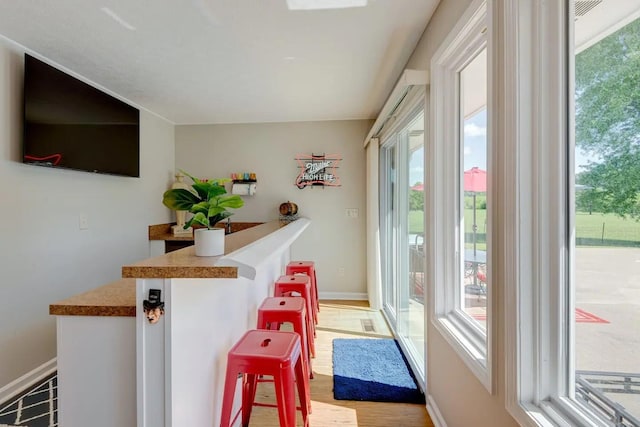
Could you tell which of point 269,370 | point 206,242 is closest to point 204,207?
point 206,242

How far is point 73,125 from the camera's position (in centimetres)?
249

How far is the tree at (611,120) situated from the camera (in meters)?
0.69

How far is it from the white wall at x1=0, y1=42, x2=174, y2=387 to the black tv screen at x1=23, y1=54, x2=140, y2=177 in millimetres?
110

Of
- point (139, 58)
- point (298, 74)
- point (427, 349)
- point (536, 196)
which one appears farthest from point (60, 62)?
point (427, 349)

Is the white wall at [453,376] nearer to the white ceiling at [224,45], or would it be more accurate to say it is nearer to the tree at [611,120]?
the white ceiling at [224,45]

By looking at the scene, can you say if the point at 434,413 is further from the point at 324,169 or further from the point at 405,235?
the point at 324,169

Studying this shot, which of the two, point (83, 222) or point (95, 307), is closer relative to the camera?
point (95, 307)

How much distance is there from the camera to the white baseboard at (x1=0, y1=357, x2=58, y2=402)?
2.07 meters

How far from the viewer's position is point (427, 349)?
1.93 meters

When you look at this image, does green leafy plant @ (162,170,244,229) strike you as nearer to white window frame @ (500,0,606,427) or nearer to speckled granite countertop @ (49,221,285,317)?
speckled granite countertop @ (49,221,285,317)

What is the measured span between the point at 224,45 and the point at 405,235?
2053 mm

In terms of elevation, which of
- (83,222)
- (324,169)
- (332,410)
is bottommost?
(332,410)

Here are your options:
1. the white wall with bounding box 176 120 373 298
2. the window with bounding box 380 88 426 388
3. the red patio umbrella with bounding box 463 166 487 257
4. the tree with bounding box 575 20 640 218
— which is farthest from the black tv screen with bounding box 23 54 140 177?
the tree with bounding box 575 20 640 218

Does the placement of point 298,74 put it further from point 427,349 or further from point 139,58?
point 427,349
